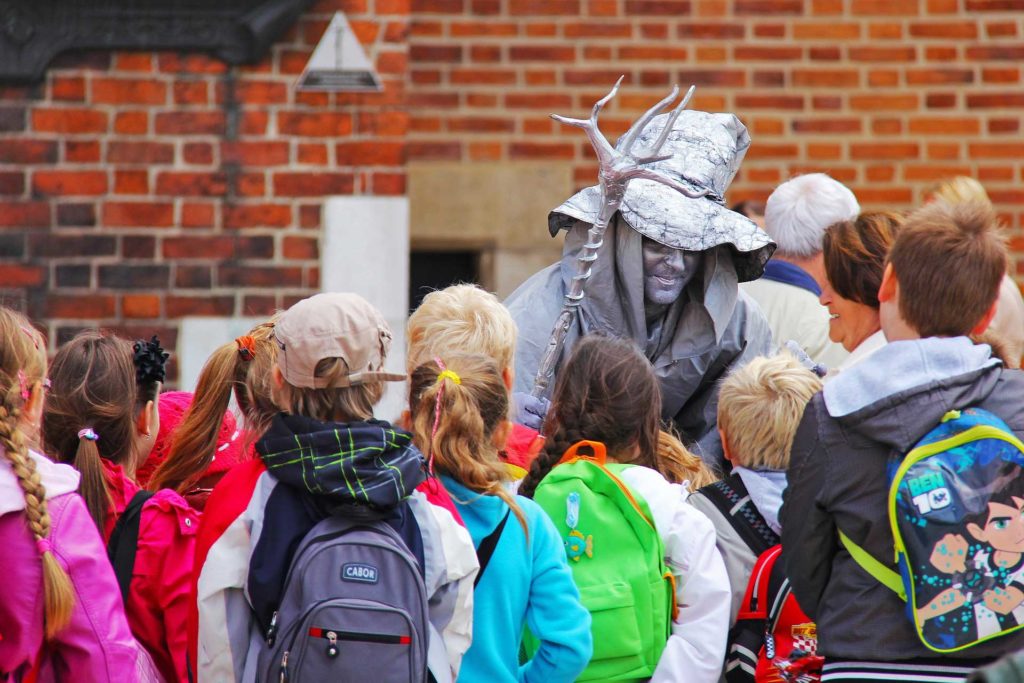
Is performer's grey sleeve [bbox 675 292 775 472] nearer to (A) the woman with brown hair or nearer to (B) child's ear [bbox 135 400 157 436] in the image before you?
(A) the woman with brown hair

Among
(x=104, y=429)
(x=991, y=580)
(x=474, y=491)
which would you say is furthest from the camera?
(x=104, y=429)

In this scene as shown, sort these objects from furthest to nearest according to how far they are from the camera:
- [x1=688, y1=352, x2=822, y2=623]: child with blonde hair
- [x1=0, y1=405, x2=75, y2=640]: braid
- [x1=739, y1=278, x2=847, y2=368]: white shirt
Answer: [x1=739, y1=278, x2=847, y2=368]: white shirt, [x1=688, y1=352, x2=822, y2=623]: child with blonde hair, [x1=0, y1=405, x2=75, y2=640]: braid

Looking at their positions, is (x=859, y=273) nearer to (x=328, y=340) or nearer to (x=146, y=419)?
(x=328, y=340)

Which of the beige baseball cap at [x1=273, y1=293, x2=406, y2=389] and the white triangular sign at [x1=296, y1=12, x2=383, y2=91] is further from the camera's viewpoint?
the white triangular sign at [x1=296, y1=12, x2=383, y2=91]

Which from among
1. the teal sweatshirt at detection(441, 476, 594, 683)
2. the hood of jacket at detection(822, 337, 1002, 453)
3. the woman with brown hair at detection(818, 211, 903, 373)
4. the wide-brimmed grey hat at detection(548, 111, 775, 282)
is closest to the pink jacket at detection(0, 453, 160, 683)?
the teal sweatshirt at detection(441, 476, 594, 683)

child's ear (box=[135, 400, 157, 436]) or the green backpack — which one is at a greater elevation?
child's ear (box=[135, 400, 157, 436])

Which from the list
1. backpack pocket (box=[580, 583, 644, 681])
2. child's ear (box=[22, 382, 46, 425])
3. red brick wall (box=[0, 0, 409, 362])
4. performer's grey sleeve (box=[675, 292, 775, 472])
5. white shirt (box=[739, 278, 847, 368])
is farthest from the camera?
red brick wall (box=[0, 0, 409, 362])

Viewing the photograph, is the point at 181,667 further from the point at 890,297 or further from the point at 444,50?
→ the point at 444,50

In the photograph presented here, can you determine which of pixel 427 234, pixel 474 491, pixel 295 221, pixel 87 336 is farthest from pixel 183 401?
pixel 427 234

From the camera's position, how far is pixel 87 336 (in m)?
2.94

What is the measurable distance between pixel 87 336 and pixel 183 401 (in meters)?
0.59

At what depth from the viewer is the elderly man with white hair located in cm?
433

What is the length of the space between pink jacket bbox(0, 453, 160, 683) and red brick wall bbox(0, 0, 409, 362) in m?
2.45

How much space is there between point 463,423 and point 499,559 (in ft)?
0.82
